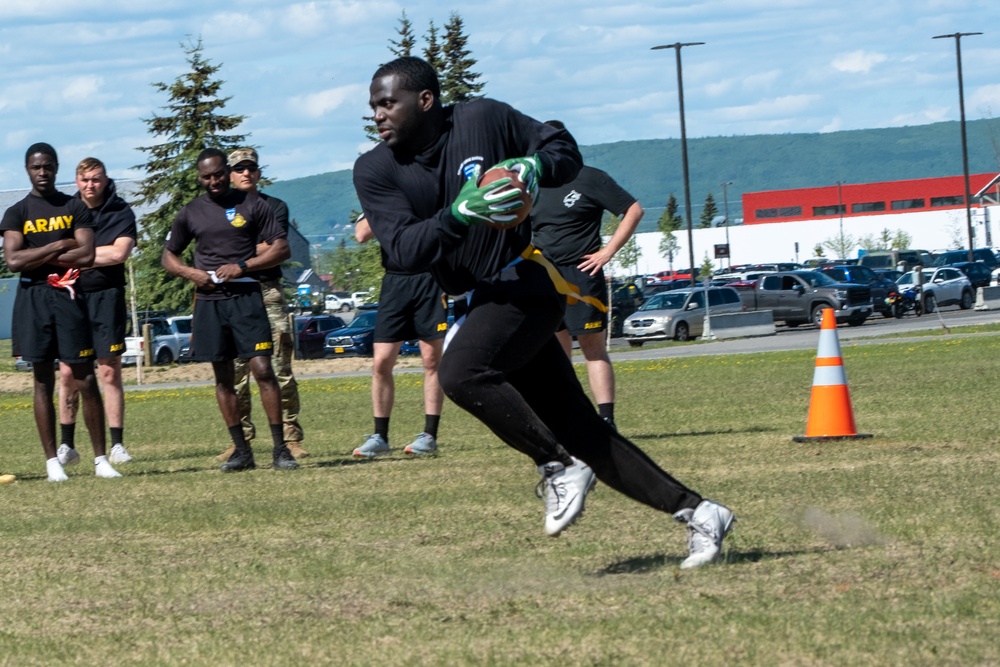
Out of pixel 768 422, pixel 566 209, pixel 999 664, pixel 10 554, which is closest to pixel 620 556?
pixel 999 664

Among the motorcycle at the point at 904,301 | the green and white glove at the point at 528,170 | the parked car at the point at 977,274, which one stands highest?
the green and white glove at the point at 528,170

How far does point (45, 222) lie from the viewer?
9523mm

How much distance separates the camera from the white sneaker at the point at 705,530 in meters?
5.07

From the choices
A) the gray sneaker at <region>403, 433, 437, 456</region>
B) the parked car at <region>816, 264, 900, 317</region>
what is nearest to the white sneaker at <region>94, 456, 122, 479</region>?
the gray sneaker at <region>403, 433, 437, 456</region>

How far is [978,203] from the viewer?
120 m

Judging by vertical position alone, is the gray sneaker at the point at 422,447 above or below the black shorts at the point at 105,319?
below

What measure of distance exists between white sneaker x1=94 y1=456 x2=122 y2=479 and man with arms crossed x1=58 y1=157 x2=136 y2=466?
65cm

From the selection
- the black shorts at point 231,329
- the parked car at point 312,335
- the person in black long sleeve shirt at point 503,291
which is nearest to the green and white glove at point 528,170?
the person in black long sleeve shirt at point 503,291

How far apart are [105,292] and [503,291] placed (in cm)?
613

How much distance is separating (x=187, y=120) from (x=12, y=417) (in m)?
29.9

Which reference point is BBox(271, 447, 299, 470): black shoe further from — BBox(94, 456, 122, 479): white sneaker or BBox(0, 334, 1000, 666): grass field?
BBox(94, 456, 122, 479): white sneaker

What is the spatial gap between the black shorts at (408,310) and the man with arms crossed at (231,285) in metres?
0.90

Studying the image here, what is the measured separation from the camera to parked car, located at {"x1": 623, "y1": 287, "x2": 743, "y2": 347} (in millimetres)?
40062

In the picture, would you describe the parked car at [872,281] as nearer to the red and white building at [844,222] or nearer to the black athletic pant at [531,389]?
the black athletic pant at [531,389]
